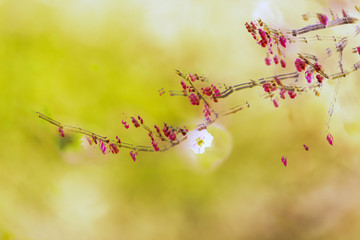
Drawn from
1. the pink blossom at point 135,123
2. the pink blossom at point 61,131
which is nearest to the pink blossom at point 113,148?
the pink blossom at point 135,123

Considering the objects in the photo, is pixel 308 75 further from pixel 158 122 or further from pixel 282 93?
pixel 158 122

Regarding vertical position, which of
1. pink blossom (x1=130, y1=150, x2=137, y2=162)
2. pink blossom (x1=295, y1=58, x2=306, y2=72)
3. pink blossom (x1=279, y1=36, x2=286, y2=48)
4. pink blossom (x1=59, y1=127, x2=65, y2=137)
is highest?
pink blossom (x1=279, y1=36, x2=286, y2=48)

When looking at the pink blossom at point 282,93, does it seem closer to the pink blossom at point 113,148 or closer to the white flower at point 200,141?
the white flower at point 200,141

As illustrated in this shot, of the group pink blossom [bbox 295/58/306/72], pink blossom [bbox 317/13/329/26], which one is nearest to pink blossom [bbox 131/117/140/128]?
pink blossom [bbox 295/58/306/72]

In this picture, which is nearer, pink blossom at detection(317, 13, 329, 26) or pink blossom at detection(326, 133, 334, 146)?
pink blossom at detection(317, 13, 329, 26)

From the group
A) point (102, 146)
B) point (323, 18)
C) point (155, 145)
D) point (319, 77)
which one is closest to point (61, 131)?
point (102, 146)

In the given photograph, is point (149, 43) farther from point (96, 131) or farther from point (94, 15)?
point (96, 131)

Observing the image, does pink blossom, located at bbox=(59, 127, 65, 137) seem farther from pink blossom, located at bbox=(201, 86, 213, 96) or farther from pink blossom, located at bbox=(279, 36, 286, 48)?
pink blossom, located at bbox=(279, 36, 286, 48)

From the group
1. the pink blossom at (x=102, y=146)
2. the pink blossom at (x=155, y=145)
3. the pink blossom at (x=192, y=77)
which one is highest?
the pink blossom at (x=192, y=77)
